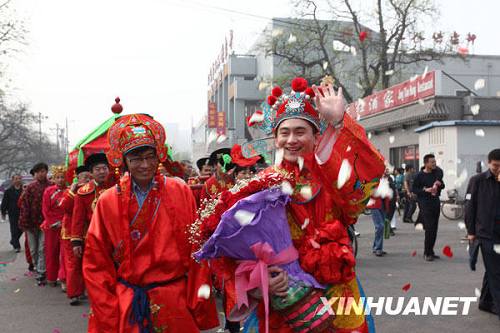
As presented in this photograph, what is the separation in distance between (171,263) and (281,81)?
91.2 ft

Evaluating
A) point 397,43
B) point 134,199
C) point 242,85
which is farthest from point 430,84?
point 242,85

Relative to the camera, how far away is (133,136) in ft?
10.1

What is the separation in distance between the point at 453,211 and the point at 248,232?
1561 cm

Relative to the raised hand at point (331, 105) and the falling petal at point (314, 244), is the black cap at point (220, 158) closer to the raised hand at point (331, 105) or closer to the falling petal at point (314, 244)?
the raised hand at point (331, 105)

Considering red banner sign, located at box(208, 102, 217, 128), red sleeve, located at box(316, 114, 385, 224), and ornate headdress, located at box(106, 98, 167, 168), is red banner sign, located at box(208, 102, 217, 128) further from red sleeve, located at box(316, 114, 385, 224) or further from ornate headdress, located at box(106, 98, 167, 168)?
red sleeve, located at box(316, 114, 385, 224)

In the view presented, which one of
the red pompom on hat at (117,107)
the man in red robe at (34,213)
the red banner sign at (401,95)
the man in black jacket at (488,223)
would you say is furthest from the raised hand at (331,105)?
the red banner sign at (401,95)

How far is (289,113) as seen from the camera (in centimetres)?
265

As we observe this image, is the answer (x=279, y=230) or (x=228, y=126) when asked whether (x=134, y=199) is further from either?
(x=228, y=126)

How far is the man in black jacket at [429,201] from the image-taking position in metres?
9.18

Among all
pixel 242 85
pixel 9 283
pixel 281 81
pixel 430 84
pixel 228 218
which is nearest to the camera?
pixel 228 218

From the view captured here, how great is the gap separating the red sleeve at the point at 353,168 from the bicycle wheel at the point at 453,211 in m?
15.0

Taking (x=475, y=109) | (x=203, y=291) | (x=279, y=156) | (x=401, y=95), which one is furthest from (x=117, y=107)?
(x=401, y=95)

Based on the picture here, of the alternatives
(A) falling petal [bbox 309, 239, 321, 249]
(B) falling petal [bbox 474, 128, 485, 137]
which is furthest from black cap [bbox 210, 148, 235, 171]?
(B) falling petal [bbox 474, 128, 485, 137]

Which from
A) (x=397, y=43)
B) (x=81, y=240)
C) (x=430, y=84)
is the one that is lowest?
(x=81, y=240)
